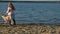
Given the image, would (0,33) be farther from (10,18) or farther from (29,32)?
(10,18)

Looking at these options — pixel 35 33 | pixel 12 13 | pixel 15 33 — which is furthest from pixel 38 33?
pixel 12 13

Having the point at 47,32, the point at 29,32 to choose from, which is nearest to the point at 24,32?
the point at 29,32

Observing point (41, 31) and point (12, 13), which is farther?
point (12, 13)

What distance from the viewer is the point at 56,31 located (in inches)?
566

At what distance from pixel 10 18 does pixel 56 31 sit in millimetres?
4692

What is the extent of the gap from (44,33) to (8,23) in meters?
4.87

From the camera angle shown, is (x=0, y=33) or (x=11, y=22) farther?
(x=11, y=22)

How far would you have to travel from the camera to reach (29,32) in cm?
1401

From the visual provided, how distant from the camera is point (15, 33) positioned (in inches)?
537

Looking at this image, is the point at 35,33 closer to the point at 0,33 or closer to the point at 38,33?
the point at 38,33

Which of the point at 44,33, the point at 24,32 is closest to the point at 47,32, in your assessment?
the point at 44,33

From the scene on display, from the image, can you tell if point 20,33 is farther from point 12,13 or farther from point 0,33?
point 12,13

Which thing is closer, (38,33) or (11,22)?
(38,33)

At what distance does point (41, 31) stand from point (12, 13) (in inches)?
165
